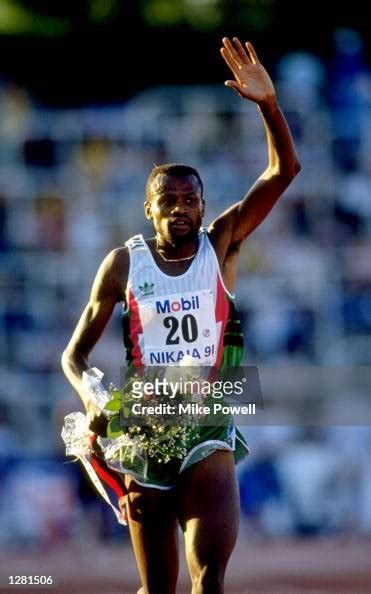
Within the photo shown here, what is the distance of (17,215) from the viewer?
42.9ft

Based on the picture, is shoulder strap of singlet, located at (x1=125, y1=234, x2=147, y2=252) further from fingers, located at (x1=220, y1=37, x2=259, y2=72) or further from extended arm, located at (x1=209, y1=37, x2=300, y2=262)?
fingers, located at (x1=220, y1=37, x2=259, y2=72)

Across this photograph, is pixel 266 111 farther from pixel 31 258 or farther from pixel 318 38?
pixel 318 38

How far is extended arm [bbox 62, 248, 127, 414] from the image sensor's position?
636cm

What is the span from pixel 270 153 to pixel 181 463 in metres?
1.35

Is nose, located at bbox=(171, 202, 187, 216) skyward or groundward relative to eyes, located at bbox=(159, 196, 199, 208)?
groundward

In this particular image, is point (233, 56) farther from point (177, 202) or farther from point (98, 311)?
point (98, 311)

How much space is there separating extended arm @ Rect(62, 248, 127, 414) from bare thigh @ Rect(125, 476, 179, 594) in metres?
0.58

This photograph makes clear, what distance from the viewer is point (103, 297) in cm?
637

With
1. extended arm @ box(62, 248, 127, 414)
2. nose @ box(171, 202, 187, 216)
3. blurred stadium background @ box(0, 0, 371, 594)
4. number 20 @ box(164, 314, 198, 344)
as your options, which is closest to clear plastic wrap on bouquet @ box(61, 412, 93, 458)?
extended arm @ box(62, 248, 127, 414)

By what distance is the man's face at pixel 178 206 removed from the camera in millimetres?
6152

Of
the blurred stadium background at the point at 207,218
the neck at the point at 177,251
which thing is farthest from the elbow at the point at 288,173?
the blurred stadium background at the point at 207,218

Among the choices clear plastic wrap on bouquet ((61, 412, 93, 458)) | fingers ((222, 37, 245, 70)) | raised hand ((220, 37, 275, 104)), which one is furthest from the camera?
clear plastic wrap on bouquet ((61, 412, 93, 458))

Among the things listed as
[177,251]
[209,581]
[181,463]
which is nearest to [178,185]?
[177,251]

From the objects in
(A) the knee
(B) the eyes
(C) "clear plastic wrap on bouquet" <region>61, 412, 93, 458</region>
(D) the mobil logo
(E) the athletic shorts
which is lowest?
(A) the knee
